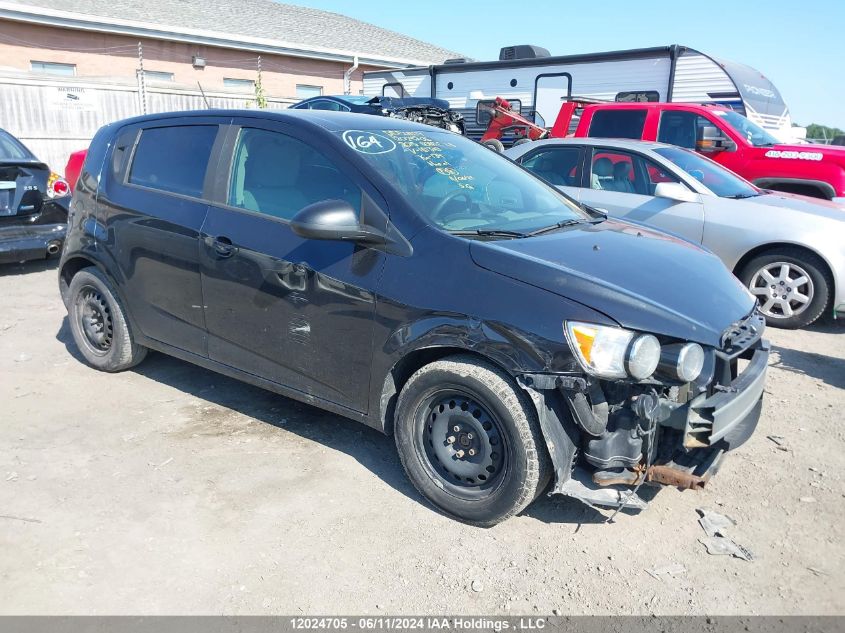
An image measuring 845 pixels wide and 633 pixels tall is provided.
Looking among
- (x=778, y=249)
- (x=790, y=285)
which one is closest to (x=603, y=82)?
(x=778, y=249)

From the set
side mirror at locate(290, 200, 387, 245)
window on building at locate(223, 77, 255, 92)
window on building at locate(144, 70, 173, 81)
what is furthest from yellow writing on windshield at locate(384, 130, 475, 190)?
window on building at locate(223, 77, 255, 92)

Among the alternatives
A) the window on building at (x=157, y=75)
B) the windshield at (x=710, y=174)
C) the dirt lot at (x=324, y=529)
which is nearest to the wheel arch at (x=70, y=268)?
the dirt lot at (x=324, y=529)

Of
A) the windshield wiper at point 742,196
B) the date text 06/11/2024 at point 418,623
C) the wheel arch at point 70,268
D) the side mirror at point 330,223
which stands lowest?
the date text 06/11/2024 at point 418,623

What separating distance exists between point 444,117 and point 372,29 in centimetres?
1704

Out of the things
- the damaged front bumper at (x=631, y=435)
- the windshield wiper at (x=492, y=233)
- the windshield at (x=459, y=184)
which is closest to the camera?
the damaged front bumper at (x=631, y=435)

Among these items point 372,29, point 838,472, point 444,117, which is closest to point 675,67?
point 444,117

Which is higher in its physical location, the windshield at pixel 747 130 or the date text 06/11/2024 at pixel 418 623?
the windshield at pixel 747 130

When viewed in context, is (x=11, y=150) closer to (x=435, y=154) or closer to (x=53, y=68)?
(x=435, y=154)

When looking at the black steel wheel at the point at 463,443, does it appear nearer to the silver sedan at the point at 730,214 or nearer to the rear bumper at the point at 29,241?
the silver sedan at the point at 730,214

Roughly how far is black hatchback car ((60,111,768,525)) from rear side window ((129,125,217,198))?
0.05ft

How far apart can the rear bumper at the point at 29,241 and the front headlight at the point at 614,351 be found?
6.84m

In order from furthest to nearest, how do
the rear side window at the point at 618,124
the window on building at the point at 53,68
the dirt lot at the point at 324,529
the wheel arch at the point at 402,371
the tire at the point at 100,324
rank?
the window on building at the point at 53,68, the rear side window at the point at 618,124, the tire at the point at 100,324, the wheel arch at the point at 402,371, the dirt lot at the point at 324,529

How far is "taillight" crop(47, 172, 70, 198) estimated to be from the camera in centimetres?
808

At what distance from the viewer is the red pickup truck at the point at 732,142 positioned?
8484 millimetres
